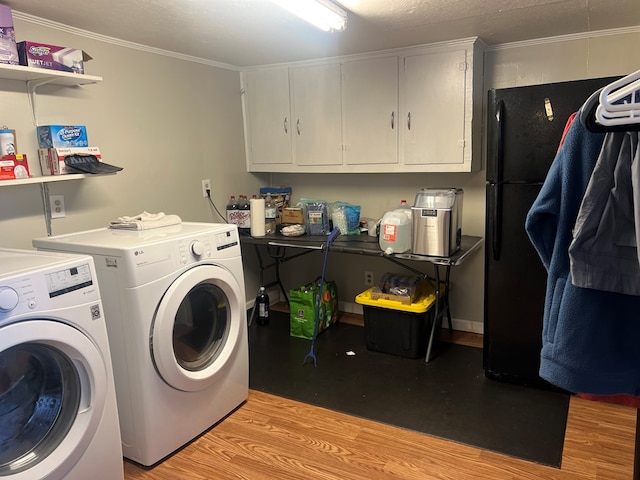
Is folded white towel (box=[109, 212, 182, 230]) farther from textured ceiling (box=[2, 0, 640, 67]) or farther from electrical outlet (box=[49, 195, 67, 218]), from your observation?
textured ceiling (box=[2, 0, 640, 67])

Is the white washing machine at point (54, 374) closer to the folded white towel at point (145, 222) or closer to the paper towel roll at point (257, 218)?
the folded white towel at point (145, 222)

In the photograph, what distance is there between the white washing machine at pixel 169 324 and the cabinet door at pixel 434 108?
1483 mm

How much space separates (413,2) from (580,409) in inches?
85.9

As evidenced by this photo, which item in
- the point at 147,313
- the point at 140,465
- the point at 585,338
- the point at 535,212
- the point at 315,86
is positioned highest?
the point at 315,86

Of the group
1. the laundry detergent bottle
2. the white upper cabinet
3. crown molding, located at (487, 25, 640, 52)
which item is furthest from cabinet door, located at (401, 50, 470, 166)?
the laundry detergent bottle

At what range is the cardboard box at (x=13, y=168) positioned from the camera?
2119 mm

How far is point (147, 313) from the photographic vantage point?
1.99m

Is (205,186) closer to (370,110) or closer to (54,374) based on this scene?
(370,110)

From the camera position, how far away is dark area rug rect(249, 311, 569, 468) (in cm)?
227

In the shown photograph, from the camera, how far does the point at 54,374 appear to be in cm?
172

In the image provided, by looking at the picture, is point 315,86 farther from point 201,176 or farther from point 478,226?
point 478,226

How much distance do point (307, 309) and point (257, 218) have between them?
0.76 m

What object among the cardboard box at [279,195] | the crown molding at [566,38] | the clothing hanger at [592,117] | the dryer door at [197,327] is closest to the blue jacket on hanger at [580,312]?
the clothing hanger at [592,117]

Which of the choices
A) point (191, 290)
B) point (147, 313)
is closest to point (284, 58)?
point (191, 290)
